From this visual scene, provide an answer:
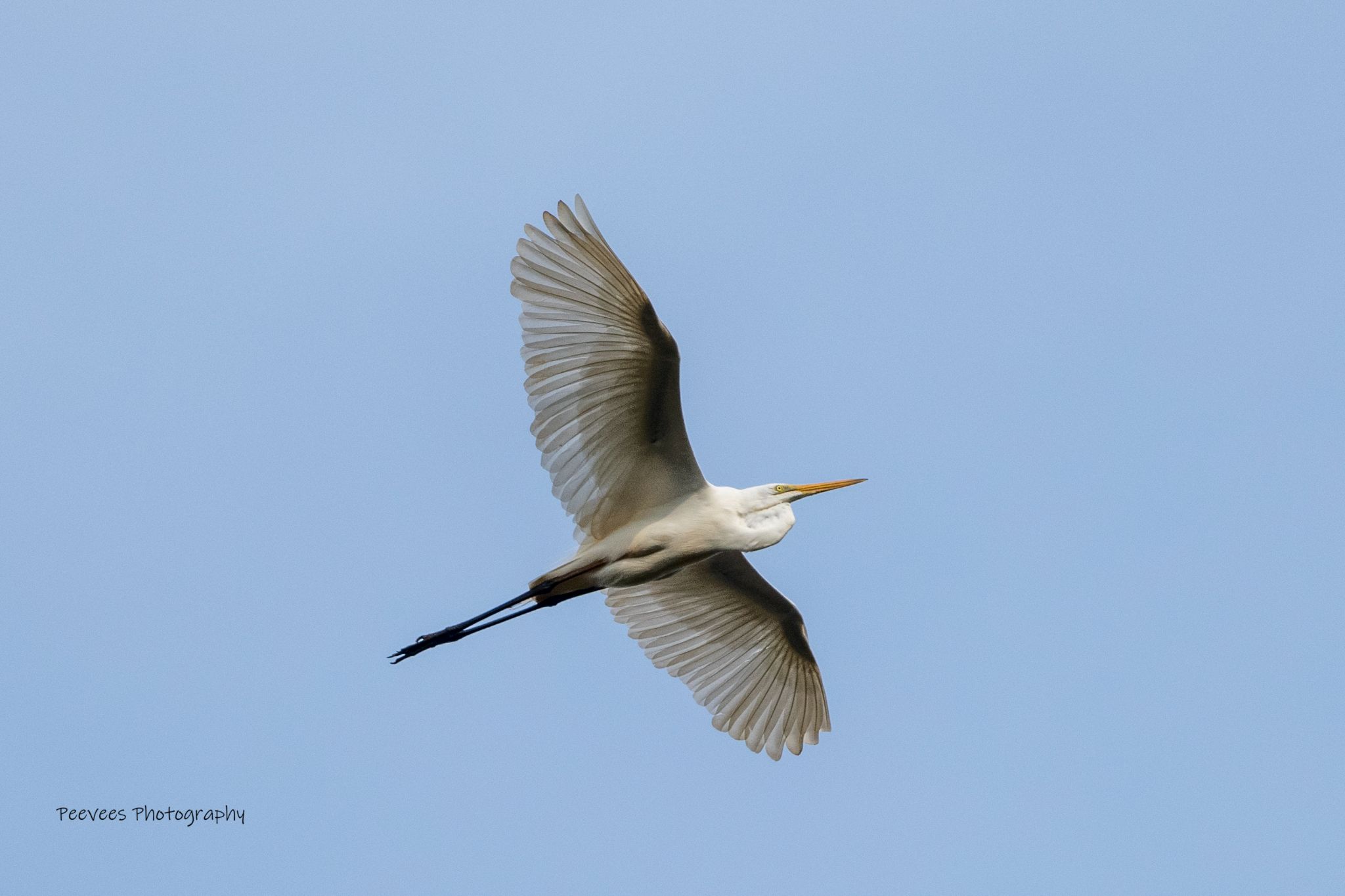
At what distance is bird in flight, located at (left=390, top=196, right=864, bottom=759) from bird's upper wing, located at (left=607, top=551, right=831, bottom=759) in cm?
1

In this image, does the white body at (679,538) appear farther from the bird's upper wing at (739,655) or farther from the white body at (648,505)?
the bird's upper wing at (739,655)

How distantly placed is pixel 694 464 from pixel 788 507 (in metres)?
0.76

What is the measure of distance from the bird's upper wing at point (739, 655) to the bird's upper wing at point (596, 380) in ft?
3.93

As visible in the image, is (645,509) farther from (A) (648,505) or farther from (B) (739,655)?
(B) (739,655)

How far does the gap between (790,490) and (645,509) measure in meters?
0.98

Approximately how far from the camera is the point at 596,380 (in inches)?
331

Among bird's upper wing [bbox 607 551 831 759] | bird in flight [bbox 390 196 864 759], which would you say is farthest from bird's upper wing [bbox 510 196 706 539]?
bird's upper wing [bbox 607 551 831 759]

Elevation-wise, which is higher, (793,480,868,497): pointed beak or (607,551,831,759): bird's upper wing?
(793,480,868,497): pointed beak

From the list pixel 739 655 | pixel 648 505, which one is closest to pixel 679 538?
pixel 648 505

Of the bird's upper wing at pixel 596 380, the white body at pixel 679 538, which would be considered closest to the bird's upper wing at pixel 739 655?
the white body at pixel 679 538

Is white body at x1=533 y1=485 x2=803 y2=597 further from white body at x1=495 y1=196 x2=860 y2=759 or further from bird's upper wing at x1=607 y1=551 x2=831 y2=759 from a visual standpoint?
bird's upper wing at x1=607 y1=551 x2=831 y2=759

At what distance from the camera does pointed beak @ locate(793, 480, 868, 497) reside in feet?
31.1

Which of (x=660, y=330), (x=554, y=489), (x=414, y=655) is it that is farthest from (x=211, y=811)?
(x=660, y=330)

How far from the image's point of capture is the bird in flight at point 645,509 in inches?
318
